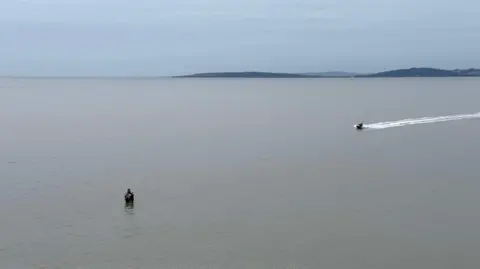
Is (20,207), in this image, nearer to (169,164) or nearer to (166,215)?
(166,215)

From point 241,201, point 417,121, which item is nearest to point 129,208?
point 241,201

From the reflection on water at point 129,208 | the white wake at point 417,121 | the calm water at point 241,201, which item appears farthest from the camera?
the white wake at point 417,121

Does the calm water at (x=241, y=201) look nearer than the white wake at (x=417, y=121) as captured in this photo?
Yes

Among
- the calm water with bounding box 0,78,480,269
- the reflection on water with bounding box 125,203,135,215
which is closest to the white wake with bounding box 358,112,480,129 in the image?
the calm water with bounding box 0,78,480,269

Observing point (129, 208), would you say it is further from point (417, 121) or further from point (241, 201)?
point (417, 121)

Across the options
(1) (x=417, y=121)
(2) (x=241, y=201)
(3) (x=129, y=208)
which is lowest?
(3) (x=129, y=208)

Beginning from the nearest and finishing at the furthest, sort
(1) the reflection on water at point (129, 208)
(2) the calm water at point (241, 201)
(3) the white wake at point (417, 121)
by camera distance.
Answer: (2) the calm water at point (241, 201) < (1) the reflection on water at point (129, 208) < (3) the white wake at point (417, 121)

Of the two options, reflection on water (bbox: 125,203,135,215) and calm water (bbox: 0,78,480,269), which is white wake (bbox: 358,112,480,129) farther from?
reflection on water (bbox: 125,203,135,215)

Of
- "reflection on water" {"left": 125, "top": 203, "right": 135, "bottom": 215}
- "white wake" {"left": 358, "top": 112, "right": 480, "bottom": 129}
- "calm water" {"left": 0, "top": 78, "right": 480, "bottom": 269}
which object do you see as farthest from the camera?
"white wake" {"left": 358, "top": 112, "right": 480, "bottom": 129}

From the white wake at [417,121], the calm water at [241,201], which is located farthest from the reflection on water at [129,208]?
the white wake at [417,121]

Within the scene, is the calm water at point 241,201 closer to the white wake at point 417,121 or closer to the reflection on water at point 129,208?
the reflection on water at point 129,208

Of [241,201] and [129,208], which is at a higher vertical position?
[241,201]

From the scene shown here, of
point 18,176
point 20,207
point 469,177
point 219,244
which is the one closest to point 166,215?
point 219,244

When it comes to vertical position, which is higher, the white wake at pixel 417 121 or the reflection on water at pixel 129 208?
the white wake at pixel 417 121
